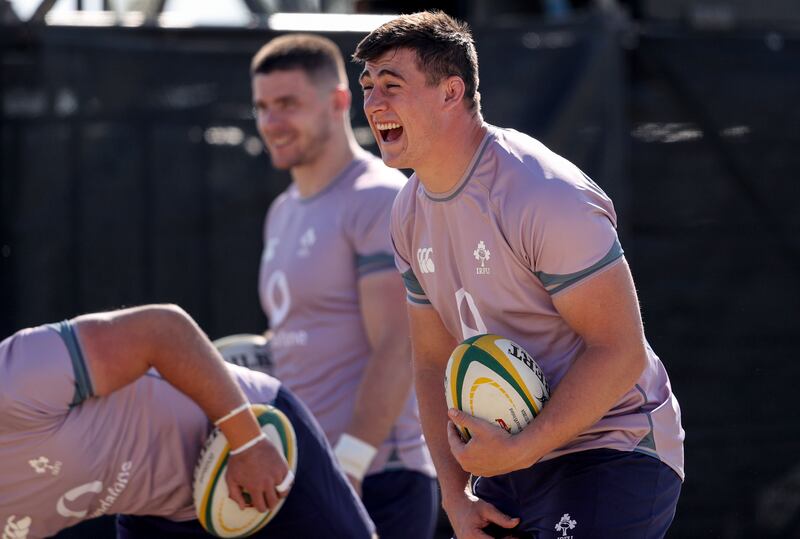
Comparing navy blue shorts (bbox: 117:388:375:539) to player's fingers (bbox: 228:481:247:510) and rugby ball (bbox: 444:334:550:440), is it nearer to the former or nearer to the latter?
player's fingers (bbox: 228:481:247:510)

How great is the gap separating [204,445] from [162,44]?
2.85 m

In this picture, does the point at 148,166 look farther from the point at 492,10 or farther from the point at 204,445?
the point at 492,10

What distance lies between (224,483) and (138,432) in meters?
0.29

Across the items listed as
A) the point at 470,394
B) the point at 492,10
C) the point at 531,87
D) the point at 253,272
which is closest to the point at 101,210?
the point at 253,272

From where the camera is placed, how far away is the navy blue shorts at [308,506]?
12.2 ft

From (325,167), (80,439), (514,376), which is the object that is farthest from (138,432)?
(325,167)

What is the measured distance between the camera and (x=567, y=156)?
6066mm

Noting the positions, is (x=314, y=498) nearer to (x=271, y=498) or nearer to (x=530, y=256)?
(x=271, y=498)

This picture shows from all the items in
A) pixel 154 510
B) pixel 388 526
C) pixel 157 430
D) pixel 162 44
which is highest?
pixel 162 44

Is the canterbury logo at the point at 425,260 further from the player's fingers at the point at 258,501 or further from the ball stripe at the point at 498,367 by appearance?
the player's fingers at the point at 258,501

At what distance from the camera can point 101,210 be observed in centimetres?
586

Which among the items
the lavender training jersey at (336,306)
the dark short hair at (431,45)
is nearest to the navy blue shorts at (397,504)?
the lavender training jersey at (336,306)

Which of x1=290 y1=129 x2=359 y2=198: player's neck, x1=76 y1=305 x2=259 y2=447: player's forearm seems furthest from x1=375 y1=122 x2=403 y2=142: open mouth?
x1=290 y1=129 x2=359 y2=198: player's neck

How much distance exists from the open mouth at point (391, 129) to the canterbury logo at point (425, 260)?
1.02ft
